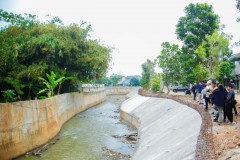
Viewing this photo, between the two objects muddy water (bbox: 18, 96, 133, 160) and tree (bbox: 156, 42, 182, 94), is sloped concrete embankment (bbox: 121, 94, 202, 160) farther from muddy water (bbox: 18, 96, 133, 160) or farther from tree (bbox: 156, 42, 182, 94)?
tree (bbox: 156, 42, 182, 94)

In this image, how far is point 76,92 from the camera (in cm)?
3497

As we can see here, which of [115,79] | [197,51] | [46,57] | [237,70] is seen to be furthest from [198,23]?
[115,79]

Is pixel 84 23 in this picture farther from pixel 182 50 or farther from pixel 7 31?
pixel 182 50

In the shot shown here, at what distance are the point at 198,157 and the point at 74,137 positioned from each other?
14139 mm

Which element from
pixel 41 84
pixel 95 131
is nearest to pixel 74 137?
pixel 95 131

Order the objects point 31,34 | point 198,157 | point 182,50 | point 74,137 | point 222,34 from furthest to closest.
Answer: point 182,50
point 222,34
point 31,34
point 74,137
point 198,157

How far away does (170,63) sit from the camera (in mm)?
34656

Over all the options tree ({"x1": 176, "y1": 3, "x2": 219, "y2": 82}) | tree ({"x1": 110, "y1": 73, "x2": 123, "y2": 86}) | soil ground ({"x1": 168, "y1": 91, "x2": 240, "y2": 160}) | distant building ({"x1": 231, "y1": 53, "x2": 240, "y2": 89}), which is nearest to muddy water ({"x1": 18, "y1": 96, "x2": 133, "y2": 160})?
soil ground ({"x1": 168, "y1": 91, "x2": 240, "y2": 160})

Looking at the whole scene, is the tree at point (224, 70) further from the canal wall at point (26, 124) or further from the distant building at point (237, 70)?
the canal wall at point (26, 124)

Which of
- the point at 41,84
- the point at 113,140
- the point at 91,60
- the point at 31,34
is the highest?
the point at 31,34

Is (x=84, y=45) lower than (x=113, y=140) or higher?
higher

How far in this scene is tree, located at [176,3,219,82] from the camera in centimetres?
3666

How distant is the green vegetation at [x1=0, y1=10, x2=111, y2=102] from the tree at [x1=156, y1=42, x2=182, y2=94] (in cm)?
772

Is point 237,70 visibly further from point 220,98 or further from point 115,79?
point 115,79
